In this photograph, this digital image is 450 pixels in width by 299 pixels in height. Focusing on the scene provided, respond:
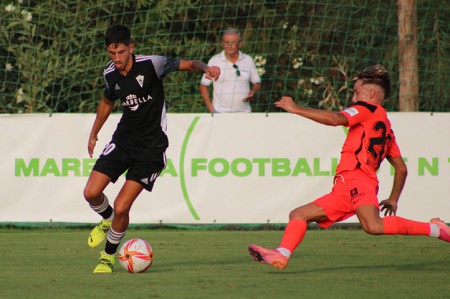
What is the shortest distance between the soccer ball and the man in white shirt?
16.9 feet

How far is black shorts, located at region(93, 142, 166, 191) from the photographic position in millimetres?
8938

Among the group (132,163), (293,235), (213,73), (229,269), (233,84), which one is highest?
(213,73)

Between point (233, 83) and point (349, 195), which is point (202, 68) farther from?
point (233, 83)

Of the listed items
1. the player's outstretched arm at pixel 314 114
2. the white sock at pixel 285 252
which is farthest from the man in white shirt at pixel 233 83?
the player's outstretched arm at pixel 314 114

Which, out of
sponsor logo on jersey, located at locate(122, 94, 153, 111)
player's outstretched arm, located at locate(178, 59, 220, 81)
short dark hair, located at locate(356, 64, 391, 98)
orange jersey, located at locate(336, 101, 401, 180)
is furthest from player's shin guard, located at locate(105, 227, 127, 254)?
short dark hair, located at locate(356, 64, 391, 98)

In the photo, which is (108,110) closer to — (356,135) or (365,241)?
(356,135)

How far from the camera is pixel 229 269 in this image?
8.85 m

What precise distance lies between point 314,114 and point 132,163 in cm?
221

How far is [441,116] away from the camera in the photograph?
12.9 metres

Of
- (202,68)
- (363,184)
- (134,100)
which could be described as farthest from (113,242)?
(363,184)

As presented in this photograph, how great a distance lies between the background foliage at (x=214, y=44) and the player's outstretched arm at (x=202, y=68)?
5.85 m

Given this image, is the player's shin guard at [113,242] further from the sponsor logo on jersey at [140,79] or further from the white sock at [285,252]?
the white sock at [285,252]

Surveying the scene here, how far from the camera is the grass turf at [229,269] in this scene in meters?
7.42

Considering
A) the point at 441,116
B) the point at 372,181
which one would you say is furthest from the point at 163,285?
the point at 441,116
